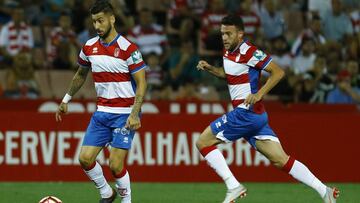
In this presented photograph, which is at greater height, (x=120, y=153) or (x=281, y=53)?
(x=120, y=153)

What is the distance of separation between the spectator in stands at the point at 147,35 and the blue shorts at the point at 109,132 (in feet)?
25.9

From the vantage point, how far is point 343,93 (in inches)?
719

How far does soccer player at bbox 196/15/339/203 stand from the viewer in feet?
36.1

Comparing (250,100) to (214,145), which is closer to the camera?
(250,100)

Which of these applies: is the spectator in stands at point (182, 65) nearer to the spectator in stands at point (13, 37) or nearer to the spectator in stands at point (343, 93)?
the spectator in stands at point (343, 93)

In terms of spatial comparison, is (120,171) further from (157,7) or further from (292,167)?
(157,7)

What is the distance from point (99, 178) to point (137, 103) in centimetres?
109

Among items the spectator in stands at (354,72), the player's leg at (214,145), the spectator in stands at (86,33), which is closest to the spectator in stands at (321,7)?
the spectator in stands at (354,72)

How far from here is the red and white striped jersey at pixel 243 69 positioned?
1102 centimetres

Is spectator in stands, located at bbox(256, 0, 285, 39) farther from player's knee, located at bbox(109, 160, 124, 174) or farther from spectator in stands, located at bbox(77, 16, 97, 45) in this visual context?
player's knee, located at bbox(109, 160, 124, 174)

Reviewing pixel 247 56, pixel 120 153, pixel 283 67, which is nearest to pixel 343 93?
pixel 283 67

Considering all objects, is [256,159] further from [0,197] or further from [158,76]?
[0,197]

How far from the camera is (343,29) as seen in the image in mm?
20078

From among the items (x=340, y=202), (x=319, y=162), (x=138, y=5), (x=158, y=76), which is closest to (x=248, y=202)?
(x=340, y=202)
